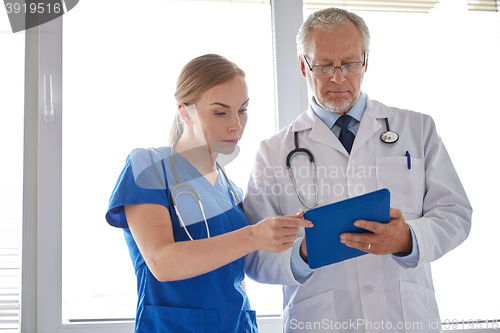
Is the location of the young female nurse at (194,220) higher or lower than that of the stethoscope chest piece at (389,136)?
lower

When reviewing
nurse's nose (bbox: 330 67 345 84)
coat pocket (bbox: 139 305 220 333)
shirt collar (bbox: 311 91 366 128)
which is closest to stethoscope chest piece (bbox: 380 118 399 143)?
shirt collar (bbox: 311 91 366 128)

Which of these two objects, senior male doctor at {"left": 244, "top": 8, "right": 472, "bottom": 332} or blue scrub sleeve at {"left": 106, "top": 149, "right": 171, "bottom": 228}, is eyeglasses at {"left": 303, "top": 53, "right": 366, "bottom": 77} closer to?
senior male doctor at {"left": 244, "top": 8, "right": 472, "bottom": 332}

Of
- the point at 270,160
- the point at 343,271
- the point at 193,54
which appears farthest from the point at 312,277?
the point at 193,54

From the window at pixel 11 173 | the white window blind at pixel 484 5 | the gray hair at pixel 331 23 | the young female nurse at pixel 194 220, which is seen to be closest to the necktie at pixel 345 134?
the gray hair at pixel 331 23

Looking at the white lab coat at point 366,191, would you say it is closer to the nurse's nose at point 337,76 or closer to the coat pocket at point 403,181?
the coat pocket at point 403,181

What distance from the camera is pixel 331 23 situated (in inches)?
51.3

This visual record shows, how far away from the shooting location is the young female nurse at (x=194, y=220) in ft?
3.19

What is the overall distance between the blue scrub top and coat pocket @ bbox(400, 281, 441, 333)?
450mm

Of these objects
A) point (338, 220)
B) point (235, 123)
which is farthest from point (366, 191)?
point (235, 123)

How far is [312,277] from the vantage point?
1.20 meters

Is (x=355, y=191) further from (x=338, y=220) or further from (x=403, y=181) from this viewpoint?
(x=338, y=220)

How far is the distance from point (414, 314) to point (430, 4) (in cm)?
142

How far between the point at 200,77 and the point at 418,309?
0.93 metres

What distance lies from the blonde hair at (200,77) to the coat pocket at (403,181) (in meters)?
0.54
